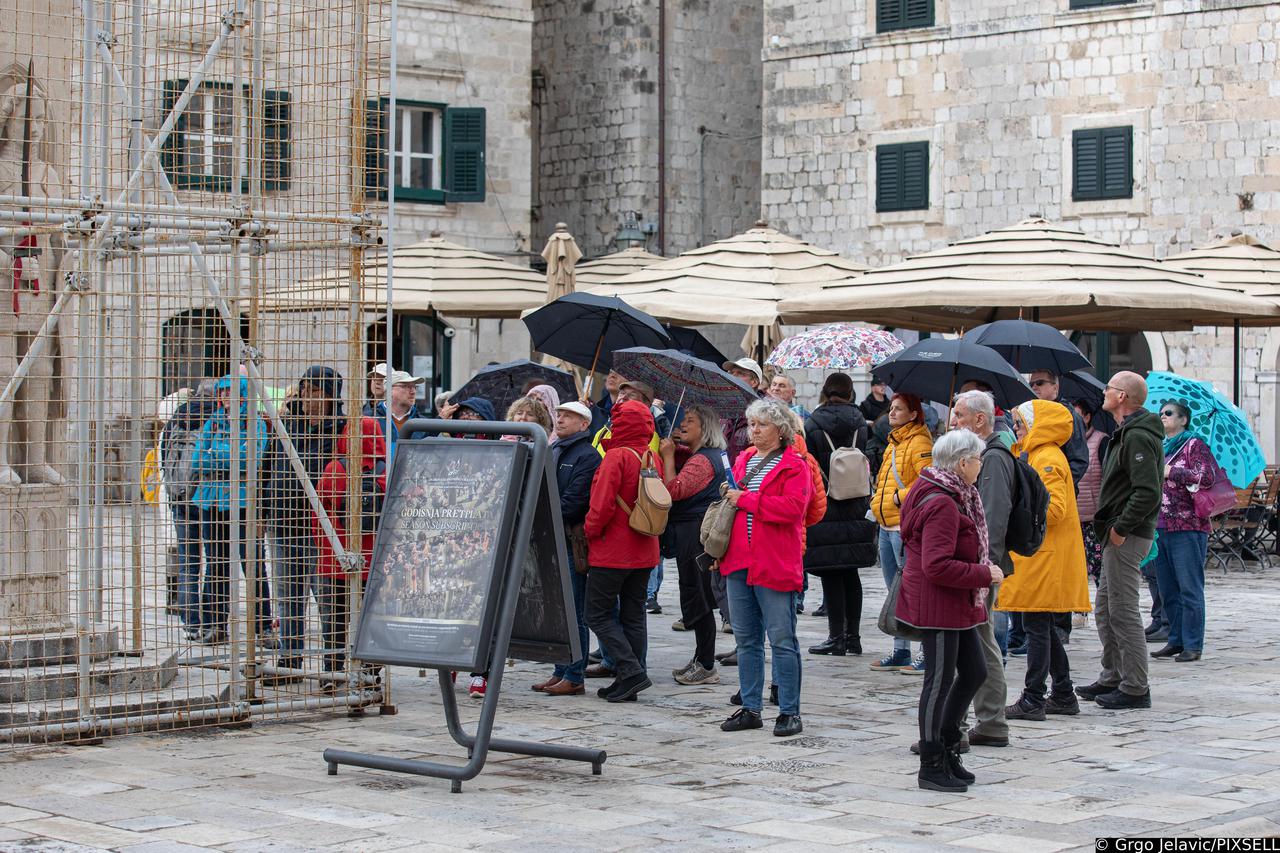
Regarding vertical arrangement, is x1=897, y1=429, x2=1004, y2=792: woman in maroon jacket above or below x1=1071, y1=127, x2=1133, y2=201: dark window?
below

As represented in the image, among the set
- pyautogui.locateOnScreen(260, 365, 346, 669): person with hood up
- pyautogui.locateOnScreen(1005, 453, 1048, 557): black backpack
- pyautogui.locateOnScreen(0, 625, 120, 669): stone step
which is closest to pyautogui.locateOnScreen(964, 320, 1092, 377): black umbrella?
pyautogui.locateOnScreen(1005, 453, 1048, 557): black backpack

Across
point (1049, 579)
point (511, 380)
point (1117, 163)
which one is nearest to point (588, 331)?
point (511, 380)

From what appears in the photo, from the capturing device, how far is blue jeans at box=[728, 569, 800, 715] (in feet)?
29.0

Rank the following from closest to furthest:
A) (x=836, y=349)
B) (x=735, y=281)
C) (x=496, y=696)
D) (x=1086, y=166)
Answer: (x=496, y=696) < (x=735, y=281) < (x=836, y=349) < (x=1086, y=166)

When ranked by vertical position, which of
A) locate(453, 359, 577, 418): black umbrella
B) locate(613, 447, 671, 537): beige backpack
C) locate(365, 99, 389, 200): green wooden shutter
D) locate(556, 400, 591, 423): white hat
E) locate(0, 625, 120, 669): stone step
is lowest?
locate(0, 625, 120, 669): stone step

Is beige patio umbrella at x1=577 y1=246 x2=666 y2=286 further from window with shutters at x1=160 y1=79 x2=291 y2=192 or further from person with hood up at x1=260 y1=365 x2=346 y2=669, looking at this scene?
person with hood up at x1=260 y1=365 x2=346 y2=669

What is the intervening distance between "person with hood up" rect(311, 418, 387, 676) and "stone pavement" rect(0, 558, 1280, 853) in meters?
0.51

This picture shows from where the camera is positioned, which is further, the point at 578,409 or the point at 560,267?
the point at 560,267

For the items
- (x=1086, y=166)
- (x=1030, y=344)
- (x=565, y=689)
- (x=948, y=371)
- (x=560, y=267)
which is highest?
(x=1086, y=166)

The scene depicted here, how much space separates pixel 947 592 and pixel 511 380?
6.10 metres

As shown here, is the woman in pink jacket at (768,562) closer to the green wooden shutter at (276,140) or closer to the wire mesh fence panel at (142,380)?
the wire mesh fence panel at (142,380)

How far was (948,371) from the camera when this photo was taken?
12.0 metres

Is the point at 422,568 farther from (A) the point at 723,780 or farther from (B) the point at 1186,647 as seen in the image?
(B) the point at 1186,647

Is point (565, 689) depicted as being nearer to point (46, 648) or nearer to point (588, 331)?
point (46, 648)
